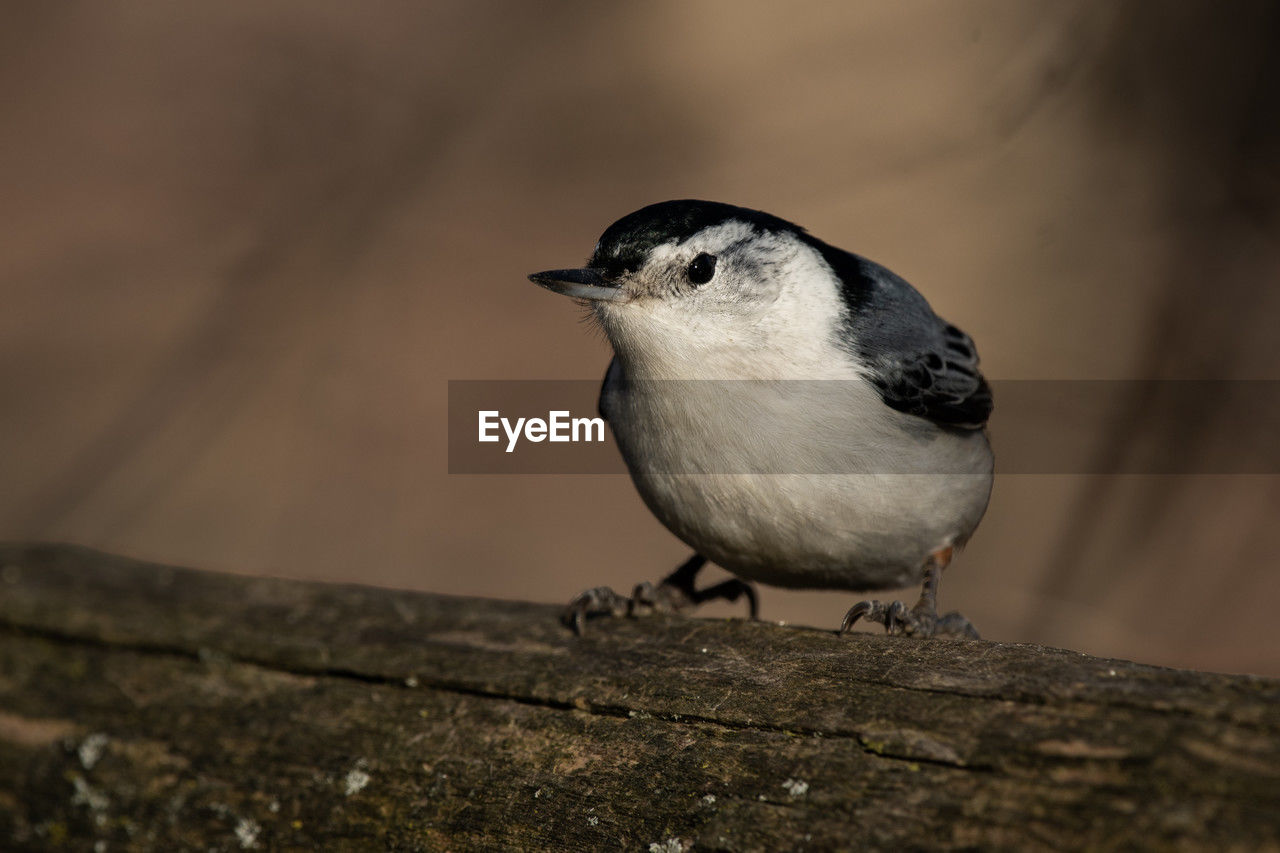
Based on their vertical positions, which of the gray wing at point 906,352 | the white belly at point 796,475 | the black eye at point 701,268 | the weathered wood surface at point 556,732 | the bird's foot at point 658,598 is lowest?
the weathered wood surface at point 556,732

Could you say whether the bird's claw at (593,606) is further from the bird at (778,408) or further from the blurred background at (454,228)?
the blurred background at (454,228)

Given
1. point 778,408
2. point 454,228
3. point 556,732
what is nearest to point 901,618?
point 778,408

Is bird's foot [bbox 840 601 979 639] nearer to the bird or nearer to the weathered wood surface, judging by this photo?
the bird

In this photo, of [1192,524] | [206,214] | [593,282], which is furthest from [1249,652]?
[206,214]

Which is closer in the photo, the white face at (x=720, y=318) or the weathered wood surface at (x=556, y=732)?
the weathered wood surface at (x=556, y=732)

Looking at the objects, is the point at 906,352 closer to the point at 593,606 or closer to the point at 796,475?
the point at 796,475

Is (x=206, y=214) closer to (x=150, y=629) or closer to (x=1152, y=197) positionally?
(x=150, y=629)

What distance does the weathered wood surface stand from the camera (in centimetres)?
122

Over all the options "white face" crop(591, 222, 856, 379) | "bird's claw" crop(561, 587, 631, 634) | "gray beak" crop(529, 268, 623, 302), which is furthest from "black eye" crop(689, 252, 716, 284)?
"bird's claw" crop(561, 587, 631, 634)

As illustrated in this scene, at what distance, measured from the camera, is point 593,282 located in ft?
6.81

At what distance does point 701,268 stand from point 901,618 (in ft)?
2.69

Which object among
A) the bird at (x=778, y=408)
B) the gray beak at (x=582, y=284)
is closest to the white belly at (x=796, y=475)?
the bird at (x=778, y=408)

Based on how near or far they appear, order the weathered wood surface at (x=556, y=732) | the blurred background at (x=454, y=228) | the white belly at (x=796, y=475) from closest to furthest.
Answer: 1. the weathered wood surface at (x=556, y=732)
2. the white belly at (x=796, y=475)
3. the blurred background at (x=454, y=228)

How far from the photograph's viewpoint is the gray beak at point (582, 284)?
80.5 inches
